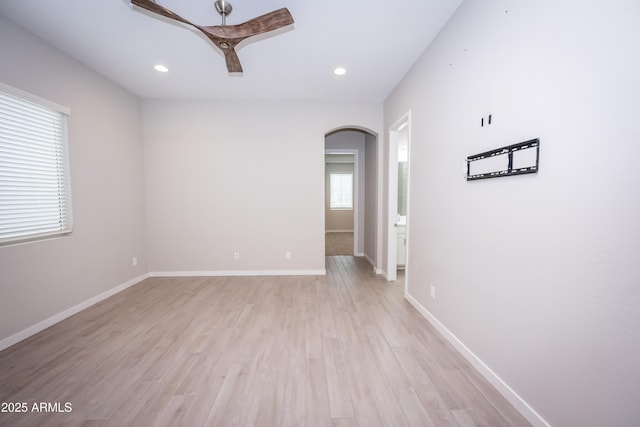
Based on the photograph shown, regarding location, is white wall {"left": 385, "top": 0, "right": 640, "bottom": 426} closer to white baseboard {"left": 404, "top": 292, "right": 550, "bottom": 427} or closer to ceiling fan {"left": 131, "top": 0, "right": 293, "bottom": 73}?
white baseboard {"left": 404, "top": 292, "right": 550, "bottom": 427}

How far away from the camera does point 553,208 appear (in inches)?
51.3

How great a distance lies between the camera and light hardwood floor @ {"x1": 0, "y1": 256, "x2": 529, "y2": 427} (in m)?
1.51

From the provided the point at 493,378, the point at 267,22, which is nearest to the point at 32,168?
the point at 267,22

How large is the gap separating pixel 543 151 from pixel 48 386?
342 centimetres

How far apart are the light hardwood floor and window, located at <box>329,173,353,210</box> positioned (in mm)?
6729

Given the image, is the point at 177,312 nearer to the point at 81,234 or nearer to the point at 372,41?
the point at 81,234

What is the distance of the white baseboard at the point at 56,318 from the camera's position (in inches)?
87.0

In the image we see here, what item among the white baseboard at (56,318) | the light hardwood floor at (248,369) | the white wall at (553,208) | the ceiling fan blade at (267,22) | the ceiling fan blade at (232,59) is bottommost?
the light hardwood floor at (248,369)

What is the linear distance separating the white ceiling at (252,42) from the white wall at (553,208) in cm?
63

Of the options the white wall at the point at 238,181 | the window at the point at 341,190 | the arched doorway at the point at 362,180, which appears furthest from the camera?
the window at the point at 341,190

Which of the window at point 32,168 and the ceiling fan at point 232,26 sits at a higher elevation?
the ceiling fan at point 232,26

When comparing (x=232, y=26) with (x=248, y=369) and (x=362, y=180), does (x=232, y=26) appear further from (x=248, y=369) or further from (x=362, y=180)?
(x=362, y=180)

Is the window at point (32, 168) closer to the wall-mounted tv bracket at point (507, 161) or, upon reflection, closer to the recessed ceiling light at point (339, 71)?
the recessed ceiling light at point (339, 71)

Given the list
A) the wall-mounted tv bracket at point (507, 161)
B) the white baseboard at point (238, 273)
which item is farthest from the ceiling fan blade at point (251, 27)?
the white baseboard at point (238, 273)
